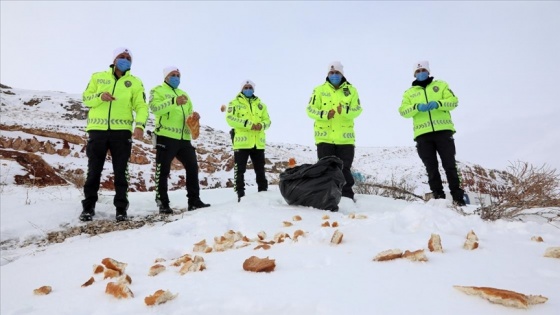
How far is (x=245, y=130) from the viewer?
18.9ft

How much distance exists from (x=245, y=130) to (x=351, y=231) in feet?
11.2

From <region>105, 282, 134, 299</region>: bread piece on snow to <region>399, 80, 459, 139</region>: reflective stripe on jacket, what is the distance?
4.57m

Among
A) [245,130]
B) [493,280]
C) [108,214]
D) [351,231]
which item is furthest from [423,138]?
[108,214]

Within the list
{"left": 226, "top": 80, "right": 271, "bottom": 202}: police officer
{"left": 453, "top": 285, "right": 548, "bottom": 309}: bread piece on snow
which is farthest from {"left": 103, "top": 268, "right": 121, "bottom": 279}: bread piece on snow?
{"left": 226, "top": 80, "right": 271, "bottom": 202}: police officer

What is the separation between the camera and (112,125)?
14.8ft

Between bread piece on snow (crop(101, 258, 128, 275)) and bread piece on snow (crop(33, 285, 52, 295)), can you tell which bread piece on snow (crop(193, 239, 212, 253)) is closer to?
bread piece on snow (crop(101, 258, 128, 275))

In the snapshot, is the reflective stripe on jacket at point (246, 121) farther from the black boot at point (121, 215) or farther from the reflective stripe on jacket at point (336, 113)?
the black boot at point (121, 215)

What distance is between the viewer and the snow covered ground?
147 centimetres

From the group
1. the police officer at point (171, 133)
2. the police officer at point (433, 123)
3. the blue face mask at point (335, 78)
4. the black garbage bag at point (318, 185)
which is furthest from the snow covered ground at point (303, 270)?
the blue face mask at point (335, 78)

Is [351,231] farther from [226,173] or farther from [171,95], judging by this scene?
[226,173]

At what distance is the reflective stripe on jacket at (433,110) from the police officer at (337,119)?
788mm

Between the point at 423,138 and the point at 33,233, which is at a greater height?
the point at 423,138

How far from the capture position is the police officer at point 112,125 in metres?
4.46

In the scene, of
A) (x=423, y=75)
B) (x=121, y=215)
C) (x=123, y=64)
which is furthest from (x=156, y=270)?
(x=423, y=75)
